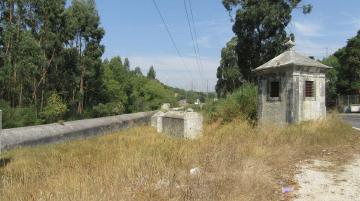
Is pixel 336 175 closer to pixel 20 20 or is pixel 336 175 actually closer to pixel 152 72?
pixel 20 20

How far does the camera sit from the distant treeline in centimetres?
Answer: 2587

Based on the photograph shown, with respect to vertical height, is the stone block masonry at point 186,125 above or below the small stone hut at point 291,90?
below

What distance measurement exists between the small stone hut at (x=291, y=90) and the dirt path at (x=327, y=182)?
5.72 meters

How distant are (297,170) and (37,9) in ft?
86.8

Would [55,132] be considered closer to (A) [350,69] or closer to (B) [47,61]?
(B) [47,61]

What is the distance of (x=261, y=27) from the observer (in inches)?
1272

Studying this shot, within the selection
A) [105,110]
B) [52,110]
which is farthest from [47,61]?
[105,110]

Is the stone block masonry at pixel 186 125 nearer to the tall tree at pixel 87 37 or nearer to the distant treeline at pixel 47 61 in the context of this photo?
the distant treeline at pixel 47 61

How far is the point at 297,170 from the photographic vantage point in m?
9.18

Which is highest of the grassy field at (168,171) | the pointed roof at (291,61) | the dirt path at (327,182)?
the pointed roof at (291,61)

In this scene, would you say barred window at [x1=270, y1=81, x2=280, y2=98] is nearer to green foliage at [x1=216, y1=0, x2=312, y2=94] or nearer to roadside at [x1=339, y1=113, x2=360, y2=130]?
roadside at [x1=339, y1=113, x2=360, y2=130]

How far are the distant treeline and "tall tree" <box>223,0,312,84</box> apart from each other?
13.8 meters

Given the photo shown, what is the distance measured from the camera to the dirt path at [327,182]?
23.0ft

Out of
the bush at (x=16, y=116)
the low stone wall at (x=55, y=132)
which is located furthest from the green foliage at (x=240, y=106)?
the bush at (x=16, y=116)
